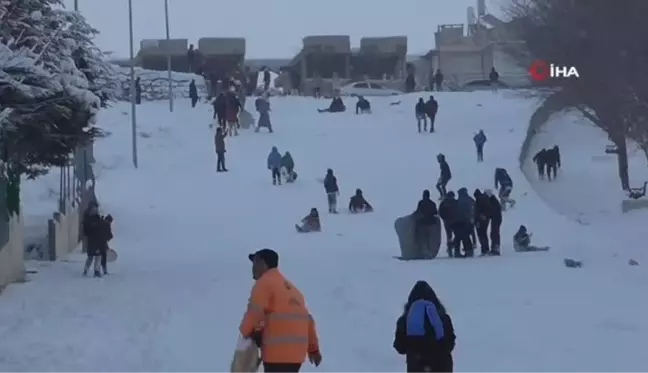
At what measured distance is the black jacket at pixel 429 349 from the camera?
8852 mm

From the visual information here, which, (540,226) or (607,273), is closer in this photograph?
(607,273)

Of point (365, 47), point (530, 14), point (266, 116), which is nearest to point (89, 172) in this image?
point (266, 116)

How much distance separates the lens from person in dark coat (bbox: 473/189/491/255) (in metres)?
23.0

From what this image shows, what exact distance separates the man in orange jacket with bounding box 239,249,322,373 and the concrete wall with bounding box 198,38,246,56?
63.8m

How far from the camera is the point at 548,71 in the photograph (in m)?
42.1

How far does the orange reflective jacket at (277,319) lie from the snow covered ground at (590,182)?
14354 millimetres

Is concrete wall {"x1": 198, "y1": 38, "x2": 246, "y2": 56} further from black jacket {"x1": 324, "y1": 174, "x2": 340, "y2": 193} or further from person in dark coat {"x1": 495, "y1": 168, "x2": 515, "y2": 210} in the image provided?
black jacket {"x1": 324, "y1": 174, "x2": 340, "y2": 193}

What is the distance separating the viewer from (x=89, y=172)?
108 ft

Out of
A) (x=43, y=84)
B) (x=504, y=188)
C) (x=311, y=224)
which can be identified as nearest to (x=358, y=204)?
(x=504, y=188)

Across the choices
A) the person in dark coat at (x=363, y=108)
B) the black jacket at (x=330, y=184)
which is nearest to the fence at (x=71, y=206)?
the black jacket at (x=330, y=184)

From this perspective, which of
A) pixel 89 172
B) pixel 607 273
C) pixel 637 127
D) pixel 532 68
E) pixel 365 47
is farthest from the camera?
pixel 365 47

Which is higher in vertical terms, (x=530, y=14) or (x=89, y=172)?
(x=530, y=14)

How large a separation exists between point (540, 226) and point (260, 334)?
21812mm

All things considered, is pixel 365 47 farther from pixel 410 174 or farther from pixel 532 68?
pixel 410 174
